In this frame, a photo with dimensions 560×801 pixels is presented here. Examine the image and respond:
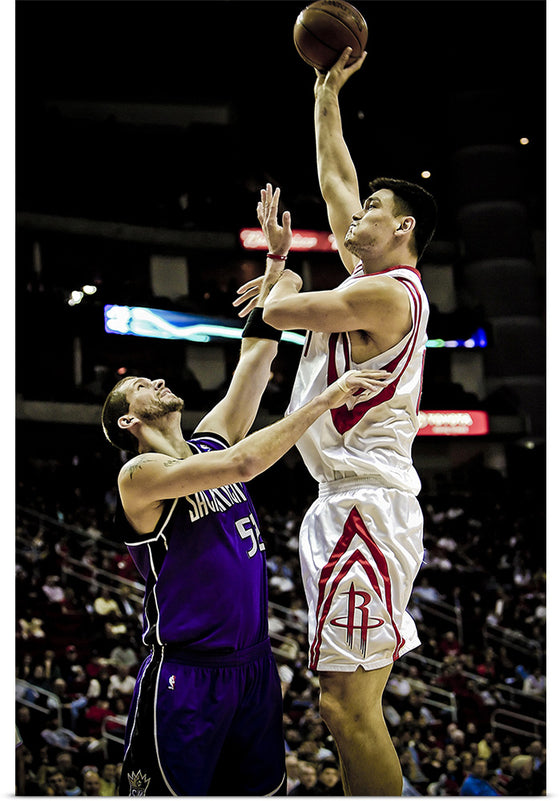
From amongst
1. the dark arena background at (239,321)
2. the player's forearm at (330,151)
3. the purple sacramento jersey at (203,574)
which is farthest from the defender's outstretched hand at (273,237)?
the dark arena background at (239,321)

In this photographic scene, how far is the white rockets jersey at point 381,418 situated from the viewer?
339 centimetres

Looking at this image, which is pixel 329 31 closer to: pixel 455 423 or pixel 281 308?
pixel 281 308

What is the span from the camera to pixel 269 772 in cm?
347

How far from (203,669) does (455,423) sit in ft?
55.9

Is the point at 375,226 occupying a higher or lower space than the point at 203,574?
higher

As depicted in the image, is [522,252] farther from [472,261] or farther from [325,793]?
[325,793]

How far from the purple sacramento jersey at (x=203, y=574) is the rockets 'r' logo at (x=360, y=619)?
49 centimetres

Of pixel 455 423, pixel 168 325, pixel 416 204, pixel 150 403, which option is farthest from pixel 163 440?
pixel 455 423

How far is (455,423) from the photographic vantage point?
1997cm

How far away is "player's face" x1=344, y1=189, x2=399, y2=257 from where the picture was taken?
354 cm

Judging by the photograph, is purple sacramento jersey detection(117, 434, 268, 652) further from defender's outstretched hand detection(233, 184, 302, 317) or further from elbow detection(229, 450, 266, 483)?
defender's outstretched hand detection(233, 184, 302, 317)

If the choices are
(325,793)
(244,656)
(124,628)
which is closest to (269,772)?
(244,656)

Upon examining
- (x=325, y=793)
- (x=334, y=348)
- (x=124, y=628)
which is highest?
(x=334, y=348)

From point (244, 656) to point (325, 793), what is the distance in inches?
195
